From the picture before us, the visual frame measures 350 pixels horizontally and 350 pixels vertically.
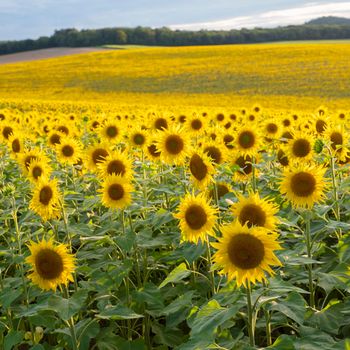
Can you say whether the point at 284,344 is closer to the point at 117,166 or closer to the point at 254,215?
the point at 254,215

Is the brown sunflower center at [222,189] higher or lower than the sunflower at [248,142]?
lower

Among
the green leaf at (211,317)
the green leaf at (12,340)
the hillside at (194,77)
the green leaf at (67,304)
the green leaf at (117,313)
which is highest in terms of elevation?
the green leaf at (211,317)

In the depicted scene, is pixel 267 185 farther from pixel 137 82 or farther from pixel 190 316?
pixel 137 82

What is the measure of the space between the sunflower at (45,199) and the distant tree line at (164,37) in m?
76.9

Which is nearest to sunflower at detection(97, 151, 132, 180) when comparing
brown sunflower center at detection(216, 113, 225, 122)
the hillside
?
brown sunflower center at detection(216, 113, 225, 122)

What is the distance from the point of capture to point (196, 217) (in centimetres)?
359

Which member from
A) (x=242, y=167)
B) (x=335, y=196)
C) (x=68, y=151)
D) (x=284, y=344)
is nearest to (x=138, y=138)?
(x=68, y=151)

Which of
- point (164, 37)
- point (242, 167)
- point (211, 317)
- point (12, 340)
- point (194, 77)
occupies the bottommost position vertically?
point (194, 77)

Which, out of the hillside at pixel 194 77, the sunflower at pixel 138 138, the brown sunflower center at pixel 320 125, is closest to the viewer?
the brown sunflower center at pixel 320 125

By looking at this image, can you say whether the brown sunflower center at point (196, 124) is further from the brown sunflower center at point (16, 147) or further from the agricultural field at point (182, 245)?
the brown sunflower center at point (16, 147)

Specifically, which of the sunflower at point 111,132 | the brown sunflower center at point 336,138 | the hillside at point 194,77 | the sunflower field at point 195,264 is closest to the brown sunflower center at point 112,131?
the sunflower at point 111,132

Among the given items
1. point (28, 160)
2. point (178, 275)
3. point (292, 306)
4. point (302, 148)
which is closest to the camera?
point (292, 306)

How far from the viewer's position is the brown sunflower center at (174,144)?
5.59 meters

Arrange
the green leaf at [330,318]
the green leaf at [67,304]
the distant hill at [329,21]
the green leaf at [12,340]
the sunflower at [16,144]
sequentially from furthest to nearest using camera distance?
the distant hill at [329,21], the sunflower at [16,144], the green leaf at [12,340], the green leaf at [67,304], the green leaf at [330,318]
